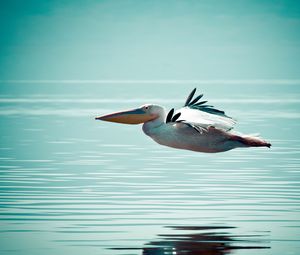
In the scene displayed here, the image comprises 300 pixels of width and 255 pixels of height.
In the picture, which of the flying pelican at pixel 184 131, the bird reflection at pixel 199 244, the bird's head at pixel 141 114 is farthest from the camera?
the bird's head at pixel 141 114

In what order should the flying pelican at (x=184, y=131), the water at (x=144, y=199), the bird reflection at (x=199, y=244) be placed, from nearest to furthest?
the bird reflection at (x=199, y=244) < the water at (x=144, y=199) < the flying pelican at (x=184, y=131)

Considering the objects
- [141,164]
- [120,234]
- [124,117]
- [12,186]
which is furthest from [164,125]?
[141,164]

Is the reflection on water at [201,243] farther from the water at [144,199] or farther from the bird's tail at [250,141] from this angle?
the bird's tail at [250,141]

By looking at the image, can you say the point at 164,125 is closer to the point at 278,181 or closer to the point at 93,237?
the point at 93,237

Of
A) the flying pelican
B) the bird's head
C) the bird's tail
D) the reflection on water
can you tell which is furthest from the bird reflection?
the bird's head

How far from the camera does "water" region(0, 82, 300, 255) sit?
419 inches

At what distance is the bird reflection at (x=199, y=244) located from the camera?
33.3 feet

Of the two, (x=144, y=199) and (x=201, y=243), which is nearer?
(x=201, y=243)

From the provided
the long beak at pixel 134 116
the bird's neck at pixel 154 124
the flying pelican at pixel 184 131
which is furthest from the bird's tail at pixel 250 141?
the long beak at pixel 134 116

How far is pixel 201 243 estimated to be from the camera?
10500 millimetres

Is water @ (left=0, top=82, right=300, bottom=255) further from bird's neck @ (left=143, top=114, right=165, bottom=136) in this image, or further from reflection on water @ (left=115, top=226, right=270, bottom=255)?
bird's neck @ (left=143, top=114, right=165, bottom=136)

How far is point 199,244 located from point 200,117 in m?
2.00

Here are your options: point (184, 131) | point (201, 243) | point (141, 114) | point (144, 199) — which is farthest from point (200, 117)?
point (201, 243)

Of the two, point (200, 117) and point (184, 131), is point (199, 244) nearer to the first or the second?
point (184, 131)
